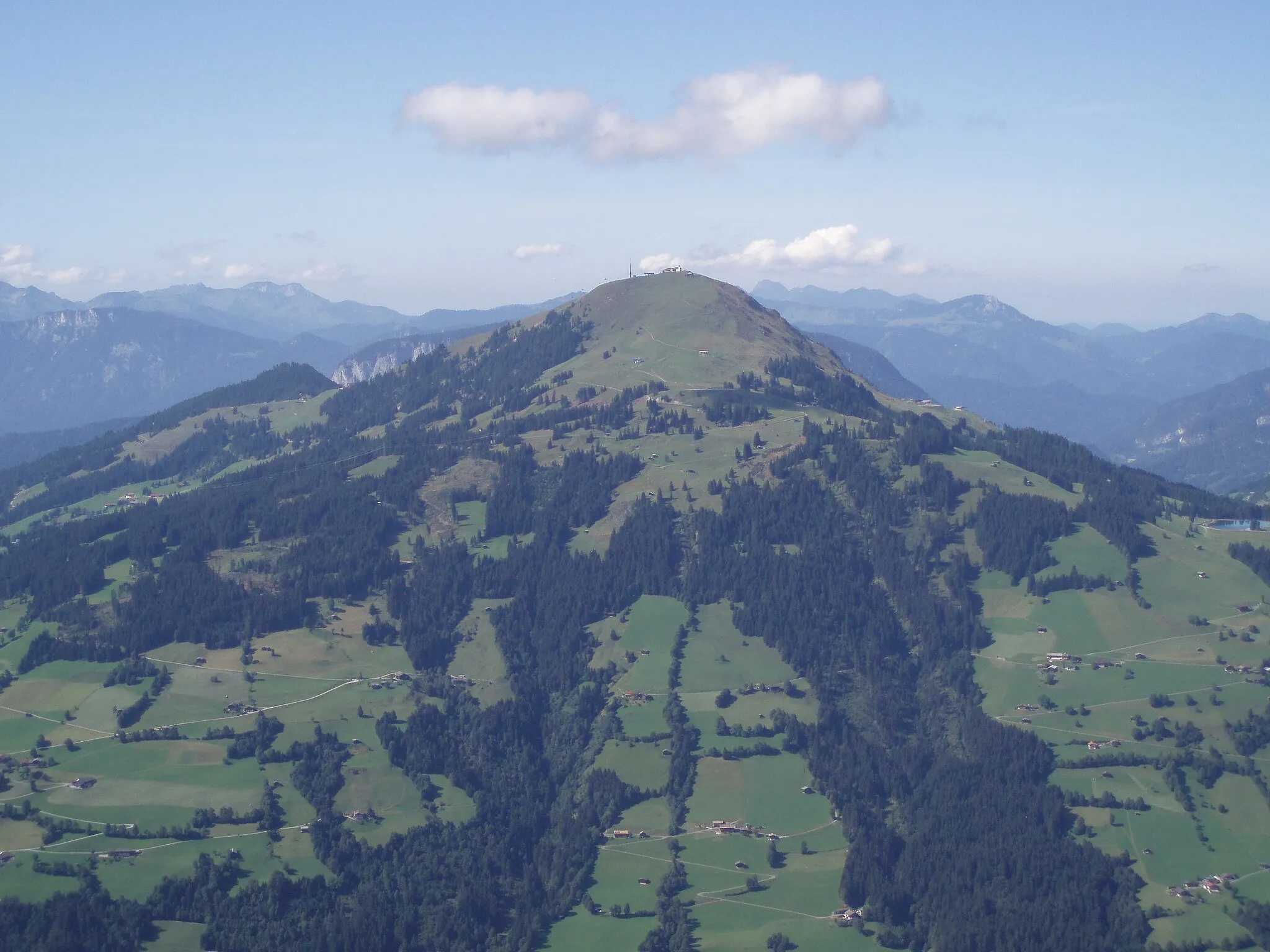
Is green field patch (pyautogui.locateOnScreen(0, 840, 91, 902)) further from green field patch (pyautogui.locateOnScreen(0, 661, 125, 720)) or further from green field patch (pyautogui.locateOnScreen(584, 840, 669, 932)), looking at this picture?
green field patch (pyautogui.locateOnScreen(584, 840, 669, 932))

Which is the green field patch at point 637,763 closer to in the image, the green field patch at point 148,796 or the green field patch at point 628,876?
the green field patch at point 628,876

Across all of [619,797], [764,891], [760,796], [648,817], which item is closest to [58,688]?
[619,797]

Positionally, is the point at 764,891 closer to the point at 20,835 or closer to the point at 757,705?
the point at 757,705

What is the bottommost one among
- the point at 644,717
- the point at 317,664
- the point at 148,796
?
the point at 148,796

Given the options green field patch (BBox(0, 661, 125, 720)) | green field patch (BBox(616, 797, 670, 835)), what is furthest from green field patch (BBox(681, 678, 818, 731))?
green field patch (BBox(0, 661, 125, 720))

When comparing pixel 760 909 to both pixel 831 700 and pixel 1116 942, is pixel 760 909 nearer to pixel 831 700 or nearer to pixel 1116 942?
pixel 1116 942

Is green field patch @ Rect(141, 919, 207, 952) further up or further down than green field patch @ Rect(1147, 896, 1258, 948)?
further up

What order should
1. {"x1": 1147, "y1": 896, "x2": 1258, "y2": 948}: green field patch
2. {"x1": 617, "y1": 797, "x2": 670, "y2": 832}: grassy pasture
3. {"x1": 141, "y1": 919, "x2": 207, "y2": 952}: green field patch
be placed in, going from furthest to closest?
{"x1": 617, "y1": 797, "x2": 670, "y2": 832}: grassy pasture, {"x1": 1147, "y1": 896, "x2": 1258, "y2": 948}: green field patch, {"x1": 141, "y1": 919, "x2": 207, "y2": 952}: green field patch

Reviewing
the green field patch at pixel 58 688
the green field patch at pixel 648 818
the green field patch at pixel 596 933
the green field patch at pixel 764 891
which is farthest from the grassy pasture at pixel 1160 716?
the green field patch at pixel 58 688
